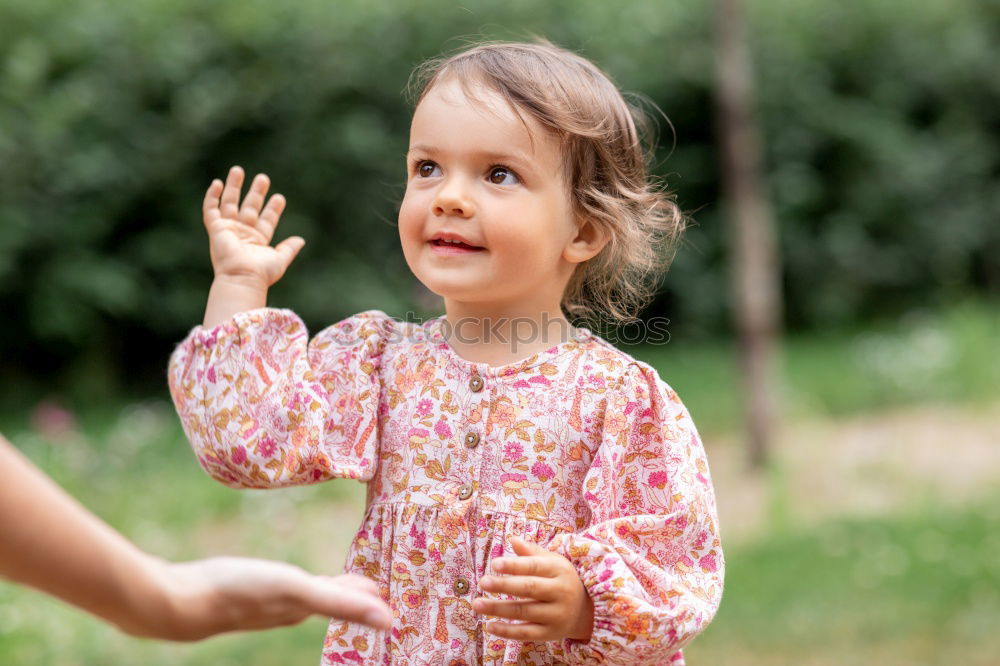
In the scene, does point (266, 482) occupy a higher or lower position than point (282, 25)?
lower

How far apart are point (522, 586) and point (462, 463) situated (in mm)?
305

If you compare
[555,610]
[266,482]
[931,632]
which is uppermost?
[931,632]

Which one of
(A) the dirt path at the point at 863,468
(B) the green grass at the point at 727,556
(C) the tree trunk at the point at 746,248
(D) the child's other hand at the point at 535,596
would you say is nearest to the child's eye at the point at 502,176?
(D) the child's other hand at the point at 535,596

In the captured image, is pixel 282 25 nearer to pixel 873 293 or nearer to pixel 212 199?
pixel 212 199

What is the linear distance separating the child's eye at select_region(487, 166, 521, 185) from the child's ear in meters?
0.17

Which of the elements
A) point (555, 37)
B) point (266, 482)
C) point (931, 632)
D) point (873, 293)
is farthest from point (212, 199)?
point (873, 293)

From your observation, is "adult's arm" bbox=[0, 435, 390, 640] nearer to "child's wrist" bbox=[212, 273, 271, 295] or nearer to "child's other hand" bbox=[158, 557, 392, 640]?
"child's other hand" bbox=[158, 557, 392, 640]

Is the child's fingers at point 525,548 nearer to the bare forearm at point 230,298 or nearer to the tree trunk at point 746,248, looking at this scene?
the bare forearm at point 230,298

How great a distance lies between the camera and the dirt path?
535cm

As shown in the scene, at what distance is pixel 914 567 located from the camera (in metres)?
4.48

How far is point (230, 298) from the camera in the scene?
198 cm

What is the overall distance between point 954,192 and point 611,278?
869 cm

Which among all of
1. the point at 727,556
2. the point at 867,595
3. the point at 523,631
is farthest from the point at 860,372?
the point at 523,631

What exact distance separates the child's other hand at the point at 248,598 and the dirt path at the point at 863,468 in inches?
153
